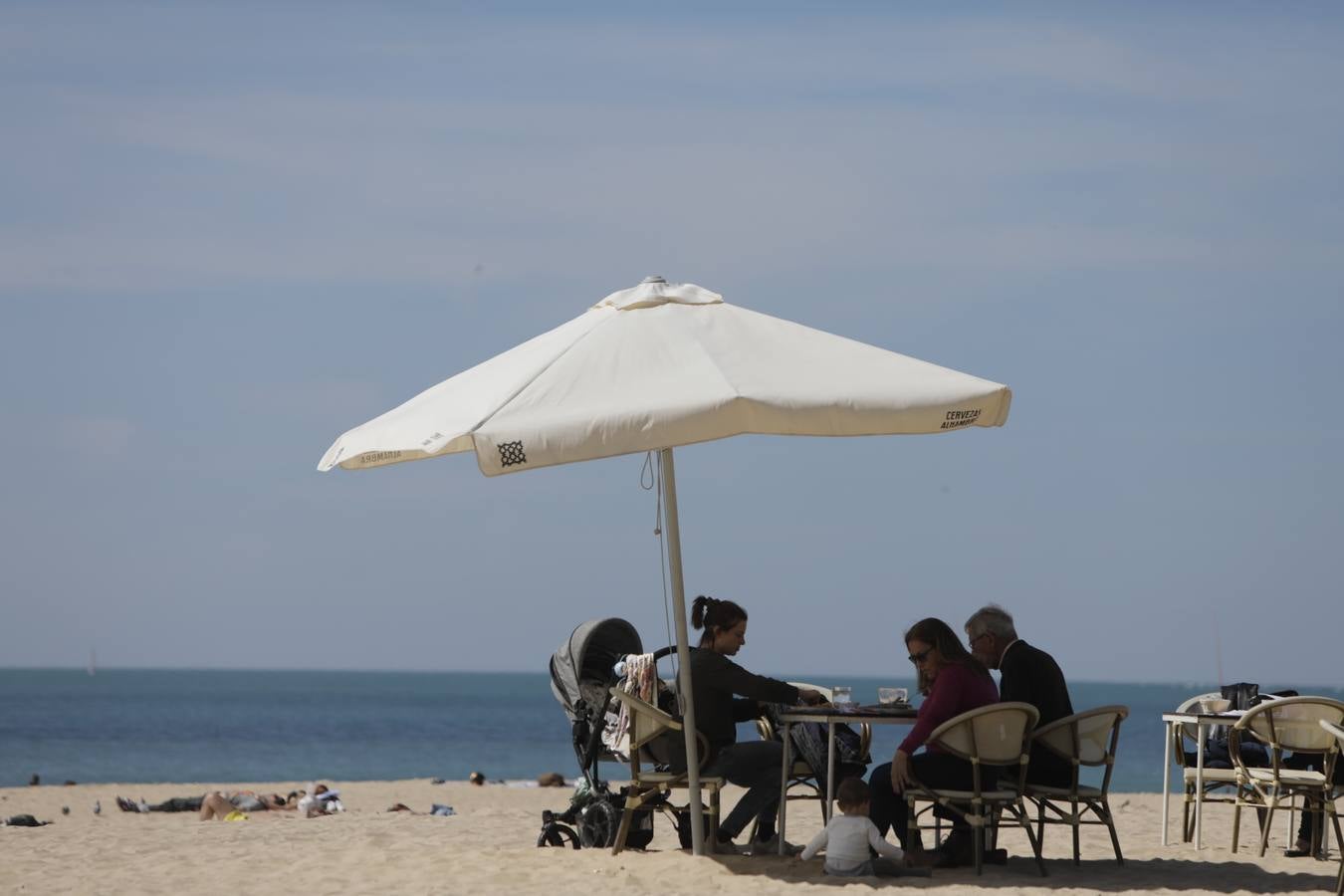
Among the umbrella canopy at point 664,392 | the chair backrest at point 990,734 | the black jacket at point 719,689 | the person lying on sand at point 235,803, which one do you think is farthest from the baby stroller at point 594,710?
the person lying on sand at point 235,803

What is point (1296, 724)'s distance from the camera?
7.85 m

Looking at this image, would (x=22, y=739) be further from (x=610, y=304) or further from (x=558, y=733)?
(x=610, y=304)

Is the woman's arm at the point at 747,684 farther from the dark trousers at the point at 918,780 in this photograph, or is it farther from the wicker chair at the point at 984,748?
the wicker chair at the point at 984,748

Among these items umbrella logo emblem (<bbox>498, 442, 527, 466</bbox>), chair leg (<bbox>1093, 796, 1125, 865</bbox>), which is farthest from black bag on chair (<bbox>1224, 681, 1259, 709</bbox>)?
umbrella logo emblem (<bbox>498, 442, 527, 466</bbox>)

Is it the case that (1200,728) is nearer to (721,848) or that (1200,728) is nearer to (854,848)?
(854,848)

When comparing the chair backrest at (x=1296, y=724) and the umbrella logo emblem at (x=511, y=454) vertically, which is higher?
the umbrella logo emblem at (x=511, y=454)

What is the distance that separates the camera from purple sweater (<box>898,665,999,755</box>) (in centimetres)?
701

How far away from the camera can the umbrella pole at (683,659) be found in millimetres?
7172

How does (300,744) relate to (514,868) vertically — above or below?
below

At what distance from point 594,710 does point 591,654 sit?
29 cm

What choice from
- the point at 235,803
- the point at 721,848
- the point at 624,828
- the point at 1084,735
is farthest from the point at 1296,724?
the point at 235,803

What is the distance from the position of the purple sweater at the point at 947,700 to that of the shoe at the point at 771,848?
106cm

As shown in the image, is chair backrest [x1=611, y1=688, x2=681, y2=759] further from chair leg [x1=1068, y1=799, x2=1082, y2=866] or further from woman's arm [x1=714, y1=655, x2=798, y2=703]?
chair leg [x1=1068, y1=799, x2=1082, y2=866]

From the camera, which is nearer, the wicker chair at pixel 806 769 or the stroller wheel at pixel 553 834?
the wicker chair at pixel 806 769
